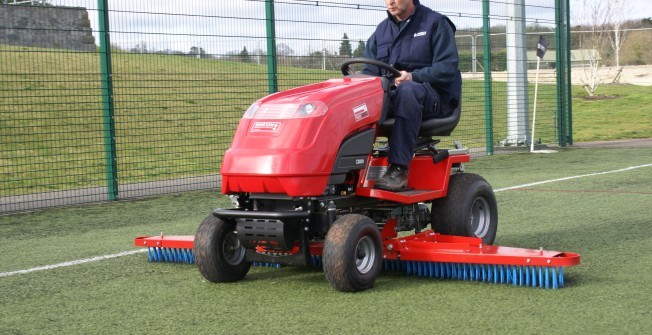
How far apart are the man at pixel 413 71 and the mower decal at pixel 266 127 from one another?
74 centimetres

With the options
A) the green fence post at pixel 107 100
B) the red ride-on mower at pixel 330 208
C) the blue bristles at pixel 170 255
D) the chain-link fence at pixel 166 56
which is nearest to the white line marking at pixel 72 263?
the blue bristles at pixel 170 255

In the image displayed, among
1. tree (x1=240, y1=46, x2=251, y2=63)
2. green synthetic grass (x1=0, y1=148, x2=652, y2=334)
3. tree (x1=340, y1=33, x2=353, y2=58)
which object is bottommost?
green synthetic grass (x1=0, y1=148, x2=652, y2=334)

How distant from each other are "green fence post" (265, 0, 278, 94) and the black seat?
19.7ft

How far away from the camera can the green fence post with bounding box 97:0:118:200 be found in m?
9.99

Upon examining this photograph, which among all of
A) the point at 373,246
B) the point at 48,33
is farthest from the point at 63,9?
the point at 373,246

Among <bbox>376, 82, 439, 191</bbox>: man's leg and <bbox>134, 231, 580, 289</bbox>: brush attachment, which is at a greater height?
<bbox>376, 82, 439, 191</bbox>: man's leg

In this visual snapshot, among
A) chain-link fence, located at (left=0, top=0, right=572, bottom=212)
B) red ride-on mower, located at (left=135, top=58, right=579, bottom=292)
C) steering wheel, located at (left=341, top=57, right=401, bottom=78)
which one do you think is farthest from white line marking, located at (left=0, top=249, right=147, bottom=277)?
chain-link fence, located at (left=0, top=0, right=572, bottom=212)

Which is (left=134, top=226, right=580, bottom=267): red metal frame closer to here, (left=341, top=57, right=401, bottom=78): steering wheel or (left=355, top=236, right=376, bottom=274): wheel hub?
(left=355, top=236, right=376, bottom=274): wheel hub

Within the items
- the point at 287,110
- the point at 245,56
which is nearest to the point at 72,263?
the point at 287,110

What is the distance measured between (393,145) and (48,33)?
573 cm

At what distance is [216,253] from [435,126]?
1532mm

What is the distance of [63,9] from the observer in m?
10.0

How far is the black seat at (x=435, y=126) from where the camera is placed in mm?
5488

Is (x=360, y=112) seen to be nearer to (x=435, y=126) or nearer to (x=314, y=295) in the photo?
(x=435, y=126)
